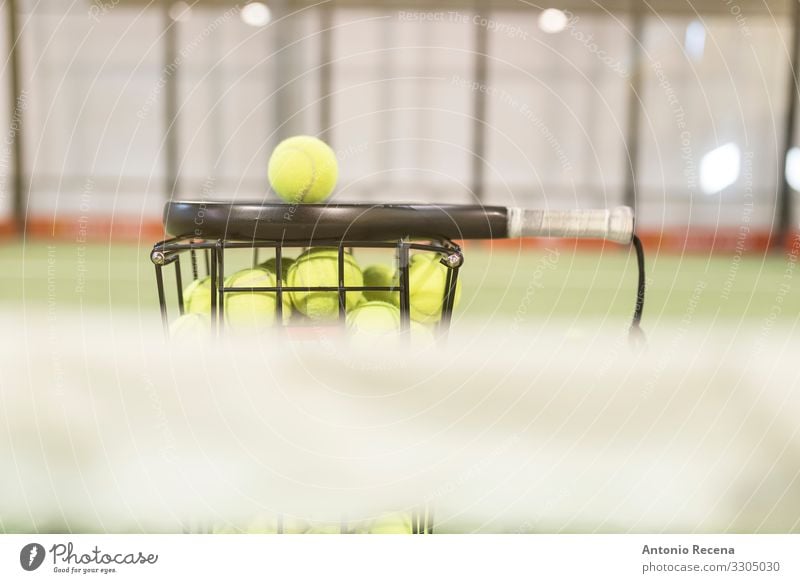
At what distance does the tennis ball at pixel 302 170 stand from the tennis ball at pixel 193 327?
9cm

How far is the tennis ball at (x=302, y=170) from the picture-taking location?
401 millimetres

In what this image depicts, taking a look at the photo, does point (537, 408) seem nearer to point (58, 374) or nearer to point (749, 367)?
point (749, 367)

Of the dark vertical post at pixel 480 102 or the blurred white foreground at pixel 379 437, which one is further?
the dark vertical post at pixel 480 102

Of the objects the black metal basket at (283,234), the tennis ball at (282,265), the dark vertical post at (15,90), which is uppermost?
the dark vertical post at (15,90)

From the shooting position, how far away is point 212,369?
0.42 m

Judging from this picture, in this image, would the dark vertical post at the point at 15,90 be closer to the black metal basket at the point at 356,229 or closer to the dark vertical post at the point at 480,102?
the black metal basket at the point at 356,229

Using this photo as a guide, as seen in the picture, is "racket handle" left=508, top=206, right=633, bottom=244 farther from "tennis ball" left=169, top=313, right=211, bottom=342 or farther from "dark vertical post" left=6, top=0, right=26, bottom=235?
"dark vertical post" left=6, top=0, right=26, bottom=235

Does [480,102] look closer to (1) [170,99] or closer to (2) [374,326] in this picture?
(1) [170,99]

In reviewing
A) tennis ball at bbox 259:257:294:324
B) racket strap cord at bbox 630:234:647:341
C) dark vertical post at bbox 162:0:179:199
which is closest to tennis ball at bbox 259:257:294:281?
tennis ball at bbox 259:257:294:324

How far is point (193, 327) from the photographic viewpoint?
398mm

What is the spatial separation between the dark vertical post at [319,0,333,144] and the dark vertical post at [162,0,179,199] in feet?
0.36

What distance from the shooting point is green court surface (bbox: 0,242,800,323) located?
545 millimetres
